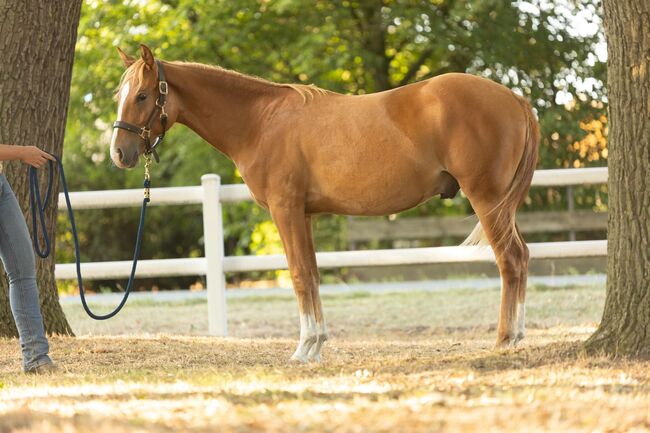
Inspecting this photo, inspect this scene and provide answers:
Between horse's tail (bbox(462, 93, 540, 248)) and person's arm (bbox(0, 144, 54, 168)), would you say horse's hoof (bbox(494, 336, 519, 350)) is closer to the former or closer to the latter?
horse's tail (bbox(462, 93, 540, 248))

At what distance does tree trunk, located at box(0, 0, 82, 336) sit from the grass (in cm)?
107

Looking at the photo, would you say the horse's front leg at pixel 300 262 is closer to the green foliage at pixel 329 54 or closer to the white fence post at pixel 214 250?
the white fence post at pixel 214 250

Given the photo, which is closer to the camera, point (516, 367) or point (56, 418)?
point (56, 418)

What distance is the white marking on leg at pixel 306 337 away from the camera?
652 centimetres

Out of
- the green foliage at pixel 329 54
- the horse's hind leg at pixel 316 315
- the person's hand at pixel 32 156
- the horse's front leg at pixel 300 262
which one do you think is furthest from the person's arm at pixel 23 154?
the green foliage at pixel 329 54

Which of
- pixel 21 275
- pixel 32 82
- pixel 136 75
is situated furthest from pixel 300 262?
pixel 32 82

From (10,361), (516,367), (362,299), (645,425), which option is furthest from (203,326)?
(645,425)

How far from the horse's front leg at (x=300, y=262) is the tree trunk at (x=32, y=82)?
2017mm

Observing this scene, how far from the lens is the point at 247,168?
6.70 m

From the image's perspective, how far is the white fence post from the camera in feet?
30.2

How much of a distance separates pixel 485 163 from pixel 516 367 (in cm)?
164

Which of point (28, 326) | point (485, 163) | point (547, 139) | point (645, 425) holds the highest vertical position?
point (547, 139)

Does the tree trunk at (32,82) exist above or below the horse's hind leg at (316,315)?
above

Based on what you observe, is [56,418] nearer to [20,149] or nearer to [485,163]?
[20,149]
